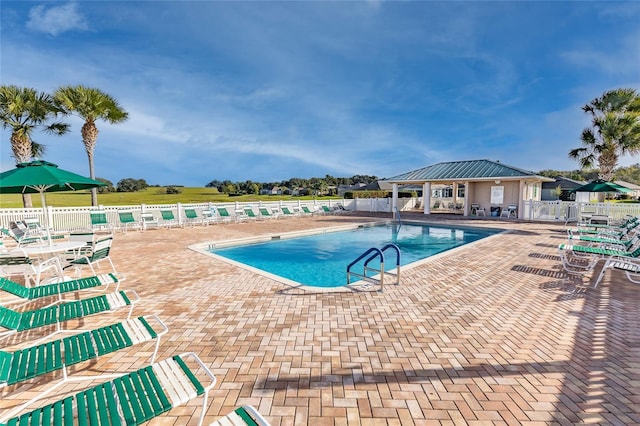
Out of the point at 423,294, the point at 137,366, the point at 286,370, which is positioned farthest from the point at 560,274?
the point at 137,366

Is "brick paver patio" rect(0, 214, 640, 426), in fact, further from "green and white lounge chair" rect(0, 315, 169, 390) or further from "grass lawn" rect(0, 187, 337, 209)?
"grass lawn" rect(0, 187, 337, 209)

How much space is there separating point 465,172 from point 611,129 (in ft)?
24.0

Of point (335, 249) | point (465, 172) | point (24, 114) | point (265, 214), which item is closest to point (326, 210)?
point (265, 214)

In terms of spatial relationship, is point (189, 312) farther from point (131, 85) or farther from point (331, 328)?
point (131, 85)

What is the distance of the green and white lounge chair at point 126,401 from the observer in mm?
1540

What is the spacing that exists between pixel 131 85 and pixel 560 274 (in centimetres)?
2490

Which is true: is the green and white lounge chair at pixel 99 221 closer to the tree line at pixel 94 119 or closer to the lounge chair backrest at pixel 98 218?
the lounge chair backrest at pixel 98 218

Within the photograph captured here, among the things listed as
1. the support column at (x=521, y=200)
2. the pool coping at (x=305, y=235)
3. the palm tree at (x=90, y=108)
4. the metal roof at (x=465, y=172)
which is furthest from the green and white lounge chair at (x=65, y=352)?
the support column at (x=521, y=200)

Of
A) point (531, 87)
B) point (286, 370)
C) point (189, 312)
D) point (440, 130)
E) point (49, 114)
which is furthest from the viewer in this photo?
point (440, 130)

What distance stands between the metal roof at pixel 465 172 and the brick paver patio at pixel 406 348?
43.4 feet

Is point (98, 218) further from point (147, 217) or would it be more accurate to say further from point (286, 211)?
point (286, 211)

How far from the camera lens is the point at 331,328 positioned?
3.60m

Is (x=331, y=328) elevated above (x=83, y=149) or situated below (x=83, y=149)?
below

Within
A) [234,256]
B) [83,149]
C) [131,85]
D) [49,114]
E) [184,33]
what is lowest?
[234,256]
